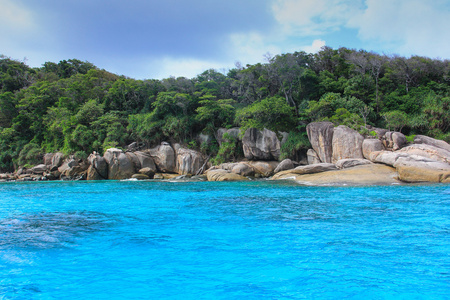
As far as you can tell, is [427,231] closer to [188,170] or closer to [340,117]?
[340,117]

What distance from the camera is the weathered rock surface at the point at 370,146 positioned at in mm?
20469

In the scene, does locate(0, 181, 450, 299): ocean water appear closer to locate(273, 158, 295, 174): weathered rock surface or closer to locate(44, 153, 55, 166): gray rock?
locate(273, 158, 295, 174): weathered rock surface

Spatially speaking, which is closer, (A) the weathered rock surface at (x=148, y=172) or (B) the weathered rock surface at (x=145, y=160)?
(A) the weathered rock surface at (x=148, y=172)

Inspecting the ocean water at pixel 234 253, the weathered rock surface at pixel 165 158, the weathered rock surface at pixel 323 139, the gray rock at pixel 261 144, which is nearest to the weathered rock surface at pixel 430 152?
the weathered rock surface at pixel 323 139

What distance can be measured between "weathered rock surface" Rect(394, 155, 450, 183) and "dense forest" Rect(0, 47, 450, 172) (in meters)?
6.41

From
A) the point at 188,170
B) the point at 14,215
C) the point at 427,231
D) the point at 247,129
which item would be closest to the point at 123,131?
the point at 188,170

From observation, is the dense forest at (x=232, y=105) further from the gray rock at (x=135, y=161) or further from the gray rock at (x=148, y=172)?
the gray rock at (x=148, y=172)

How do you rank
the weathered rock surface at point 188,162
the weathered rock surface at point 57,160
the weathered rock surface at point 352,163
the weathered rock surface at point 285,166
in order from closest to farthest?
the weathered rock surface at point 352,163
the weathered rock surface at point 285,166
the weathered rock surface at point 188,162
the weathered rock surface at point 57,160

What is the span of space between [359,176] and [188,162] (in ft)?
56.2

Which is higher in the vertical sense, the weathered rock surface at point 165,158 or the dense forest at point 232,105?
the dense forest at point 232,105

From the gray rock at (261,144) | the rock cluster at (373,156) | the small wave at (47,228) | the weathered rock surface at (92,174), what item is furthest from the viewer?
the weathered rock surface at (92,174)

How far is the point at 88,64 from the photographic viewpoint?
184 feet

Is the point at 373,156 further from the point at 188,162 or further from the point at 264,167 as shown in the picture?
the point at 188,162

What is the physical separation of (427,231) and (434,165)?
12023mm
